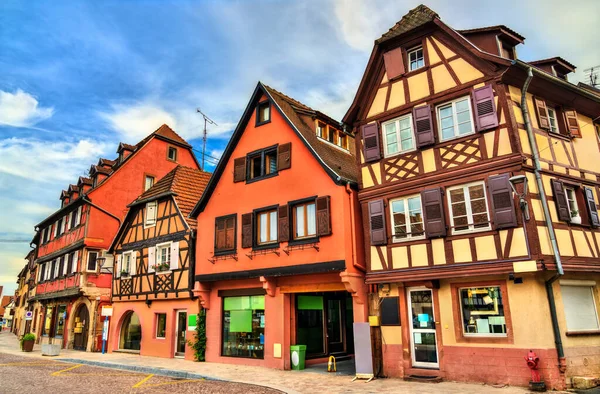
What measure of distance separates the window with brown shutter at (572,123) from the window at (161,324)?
61.0 ft

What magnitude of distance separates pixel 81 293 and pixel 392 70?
71.6 feet

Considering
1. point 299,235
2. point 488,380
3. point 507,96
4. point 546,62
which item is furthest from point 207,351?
point 546,62

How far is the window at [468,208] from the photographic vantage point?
479 inches

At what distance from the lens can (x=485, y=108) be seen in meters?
12.5

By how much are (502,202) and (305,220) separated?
6.75 metres

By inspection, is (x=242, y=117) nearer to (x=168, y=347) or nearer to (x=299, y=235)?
(x=299, y=235)

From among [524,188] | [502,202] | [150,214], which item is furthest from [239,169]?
[524,188]

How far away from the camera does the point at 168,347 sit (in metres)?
20.7

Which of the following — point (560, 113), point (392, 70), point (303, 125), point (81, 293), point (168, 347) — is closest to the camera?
point (560, 113)

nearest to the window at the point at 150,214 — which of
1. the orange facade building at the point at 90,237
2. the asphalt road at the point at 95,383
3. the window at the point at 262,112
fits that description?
the orange facade building at the point at 90,237

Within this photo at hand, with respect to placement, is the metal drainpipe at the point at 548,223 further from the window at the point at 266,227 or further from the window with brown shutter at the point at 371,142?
the window at the point at 266,227

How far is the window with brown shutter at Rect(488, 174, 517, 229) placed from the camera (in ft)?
37.8

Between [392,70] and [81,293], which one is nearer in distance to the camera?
[392,70]

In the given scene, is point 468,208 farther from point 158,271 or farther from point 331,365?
point 158,271
